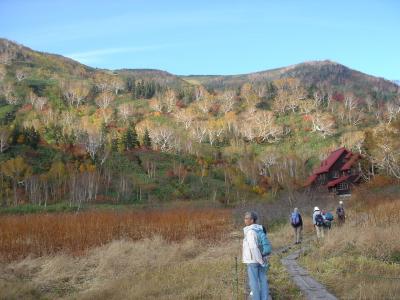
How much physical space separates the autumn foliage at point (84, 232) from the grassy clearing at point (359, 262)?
329 inches

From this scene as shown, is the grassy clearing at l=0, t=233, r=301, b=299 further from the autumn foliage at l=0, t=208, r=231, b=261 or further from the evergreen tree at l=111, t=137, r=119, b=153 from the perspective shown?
the evergreen tree at l=111, t=137, r=119, b=153

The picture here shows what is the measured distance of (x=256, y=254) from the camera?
299 inches

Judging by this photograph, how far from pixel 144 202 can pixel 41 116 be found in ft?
177

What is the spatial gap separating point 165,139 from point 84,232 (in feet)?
238

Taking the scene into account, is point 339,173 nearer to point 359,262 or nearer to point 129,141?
point 129,141

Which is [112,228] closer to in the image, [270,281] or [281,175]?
[270,281]

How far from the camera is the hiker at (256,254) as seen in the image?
7609mm

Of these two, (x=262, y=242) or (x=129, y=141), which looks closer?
(x=262, y=242)

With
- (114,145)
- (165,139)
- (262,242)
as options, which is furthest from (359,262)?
(165,139)

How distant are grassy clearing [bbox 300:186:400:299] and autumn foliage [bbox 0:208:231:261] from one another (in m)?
8.36

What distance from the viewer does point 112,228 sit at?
861 inches

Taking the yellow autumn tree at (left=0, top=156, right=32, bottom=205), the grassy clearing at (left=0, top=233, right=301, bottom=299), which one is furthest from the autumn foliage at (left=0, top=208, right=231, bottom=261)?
the yellow autumn tree at (left=0, top=156, right=32, bottom=205)

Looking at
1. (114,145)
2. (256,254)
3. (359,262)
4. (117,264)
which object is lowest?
(117,264)

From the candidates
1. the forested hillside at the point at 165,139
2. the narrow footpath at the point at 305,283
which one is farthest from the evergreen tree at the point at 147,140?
the narrow footpath at the point at 305,283
